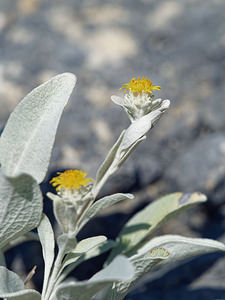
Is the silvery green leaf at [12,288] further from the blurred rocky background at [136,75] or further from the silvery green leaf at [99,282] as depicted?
the blurred rocky background at [136,75]

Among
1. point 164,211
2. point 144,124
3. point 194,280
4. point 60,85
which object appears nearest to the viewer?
point 144,124

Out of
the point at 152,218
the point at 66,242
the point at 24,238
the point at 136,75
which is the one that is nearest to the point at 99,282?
the point at 66,242

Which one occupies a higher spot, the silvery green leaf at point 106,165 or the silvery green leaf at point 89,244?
the silvery green leaf at point 106,165

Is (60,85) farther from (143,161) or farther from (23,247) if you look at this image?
(143,161)

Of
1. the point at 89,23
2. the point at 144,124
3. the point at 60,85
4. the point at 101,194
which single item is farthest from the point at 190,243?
the point at 89,23

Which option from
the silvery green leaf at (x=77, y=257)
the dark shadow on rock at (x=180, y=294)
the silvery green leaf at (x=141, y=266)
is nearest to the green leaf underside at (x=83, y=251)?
the silvery green leaf at (x=77, y=257)

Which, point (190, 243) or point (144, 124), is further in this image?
point (190, 243)

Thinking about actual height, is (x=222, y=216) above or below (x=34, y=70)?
below
